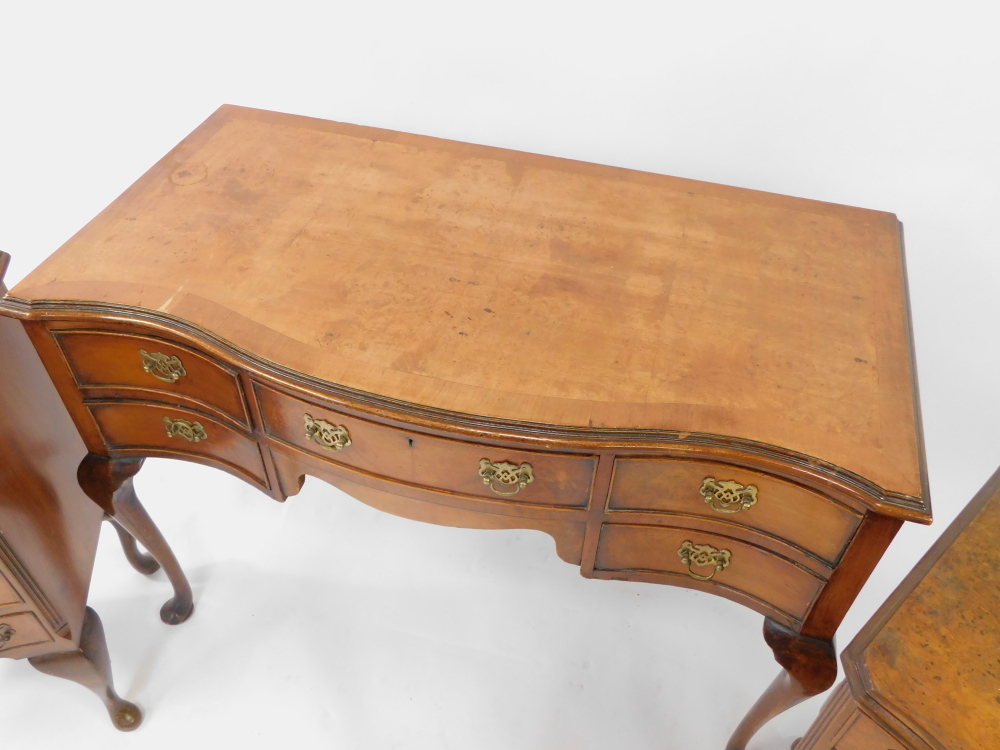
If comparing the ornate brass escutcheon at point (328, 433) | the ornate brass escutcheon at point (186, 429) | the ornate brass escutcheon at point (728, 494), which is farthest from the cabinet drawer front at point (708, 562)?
the ornate brass escutcheon at point (186, 429)

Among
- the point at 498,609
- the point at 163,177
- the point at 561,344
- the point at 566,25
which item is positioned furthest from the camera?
the point at 498,609

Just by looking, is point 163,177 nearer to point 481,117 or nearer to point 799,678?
point 481,117

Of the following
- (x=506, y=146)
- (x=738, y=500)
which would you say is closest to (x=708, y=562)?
(x=738, y=500)

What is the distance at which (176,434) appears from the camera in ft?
5.02

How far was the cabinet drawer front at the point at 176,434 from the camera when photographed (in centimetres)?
148

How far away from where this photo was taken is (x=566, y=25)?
1.70 metres

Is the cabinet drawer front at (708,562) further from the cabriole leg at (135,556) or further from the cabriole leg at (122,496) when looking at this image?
the cabriole leg at (135,556)

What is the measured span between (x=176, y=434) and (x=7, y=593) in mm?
424

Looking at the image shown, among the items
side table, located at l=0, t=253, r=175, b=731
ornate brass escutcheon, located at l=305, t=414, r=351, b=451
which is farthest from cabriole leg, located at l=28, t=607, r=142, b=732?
ornate brass escutcheon, located at l=305, t=414, r=351, b=451

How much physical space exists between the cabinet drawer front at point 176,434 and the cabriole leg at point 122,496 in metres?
0.06

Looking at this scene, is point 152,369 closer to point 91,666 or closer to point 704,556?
point 91,666

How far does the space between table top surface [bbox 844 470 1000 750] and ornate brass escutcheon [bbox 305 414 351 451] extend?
2.70 ft

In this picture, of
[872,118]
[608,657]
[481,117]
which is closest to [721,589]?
[608,657]

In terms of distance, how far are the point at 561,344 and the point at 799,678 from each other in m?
0.74
